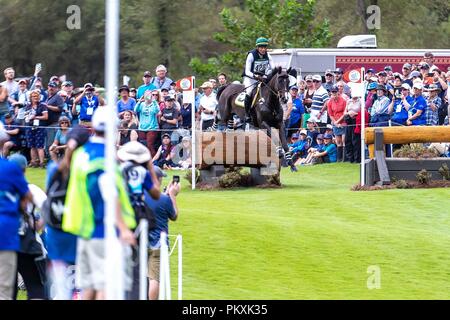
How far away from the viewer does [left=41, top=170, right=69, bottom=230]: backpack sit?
14.4 metres

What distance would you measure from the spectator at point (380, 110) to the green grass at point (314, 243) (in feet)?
13.6

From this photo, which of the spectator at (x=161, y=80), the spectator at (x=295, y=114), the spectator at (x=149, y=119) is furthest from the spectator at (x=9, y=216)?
the spectator at (x=161, y=80)

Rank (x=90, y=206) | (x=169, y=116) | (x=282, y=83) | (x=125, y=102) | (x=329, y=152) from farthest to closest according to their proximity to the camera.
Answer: (x=329, y=152) → (x=125, y=102) → (x=169, y=116) → (x=282, y=83) → (x=90, y=206)

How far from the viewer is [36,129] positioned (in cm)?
3253

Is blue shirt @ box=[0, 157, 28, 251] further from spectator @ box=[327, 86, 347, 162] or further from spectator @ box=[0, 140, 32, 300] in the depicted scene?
spectator @ box=[327, 86, 347, 162]

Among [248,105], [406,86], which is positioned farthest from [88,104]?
[406,86]

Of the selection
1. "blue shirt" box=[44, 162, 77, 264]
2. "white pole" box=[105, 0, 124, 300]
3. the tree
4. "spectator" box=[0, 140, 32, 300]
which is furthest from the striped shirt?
"white pole" box=[105, 0, 124, 300]

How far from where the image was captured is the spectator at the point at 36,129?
32531 millimetres

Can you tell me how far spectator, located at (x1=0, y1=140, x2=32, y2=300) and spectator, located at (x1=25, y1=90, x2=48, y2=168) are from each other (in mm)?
17786

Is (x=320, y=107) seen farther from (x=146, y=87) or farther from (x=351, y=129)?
(x=146, y=87)

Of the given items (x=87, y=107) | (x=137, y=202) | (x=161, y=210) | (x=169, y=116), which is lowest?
(x=161, y=210)

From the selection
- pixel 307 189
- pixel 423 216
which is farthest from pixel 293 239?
pixel 307 189

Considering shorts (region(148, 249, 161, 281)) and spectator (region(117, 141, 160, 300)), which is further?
shorts (region(148, 249, 161, 281))

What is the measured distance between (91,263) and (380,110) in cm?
1952
